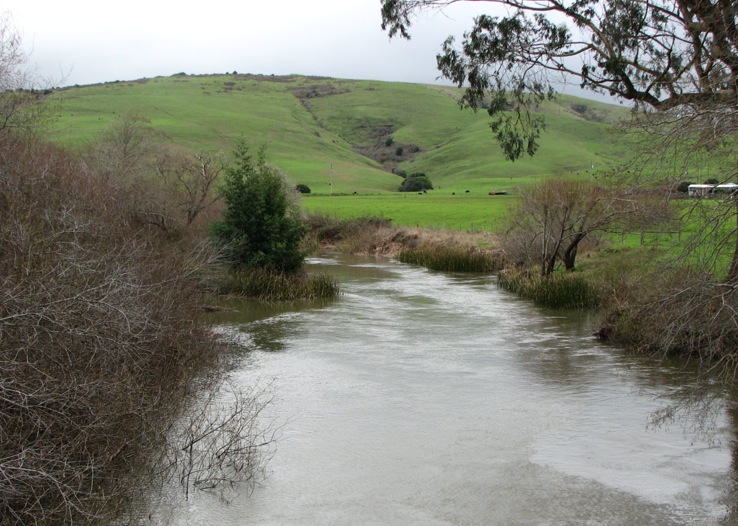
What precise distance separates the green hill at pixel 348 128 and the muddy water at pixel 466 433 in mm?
66980

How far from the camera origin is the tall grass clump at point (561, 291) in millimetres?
28016

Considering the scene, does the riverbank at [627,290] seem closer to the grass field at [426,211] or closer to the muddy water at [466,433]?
the muddy water at [466,433]

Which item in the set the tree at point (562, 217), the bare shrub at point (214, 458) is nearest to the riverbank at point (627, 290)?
the tree at point (562, 217)

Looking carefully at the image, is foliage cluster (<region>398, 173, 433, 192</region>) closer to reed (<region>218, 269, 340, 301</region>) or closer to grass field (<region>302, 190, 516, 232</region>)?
grass field (<region>302, 190, 516, 232</region>)

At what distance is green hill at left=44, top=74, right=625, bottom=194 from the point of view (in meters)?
106

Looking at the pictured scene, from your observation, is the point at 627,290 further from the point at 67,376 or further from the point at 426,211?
the point at 426,211

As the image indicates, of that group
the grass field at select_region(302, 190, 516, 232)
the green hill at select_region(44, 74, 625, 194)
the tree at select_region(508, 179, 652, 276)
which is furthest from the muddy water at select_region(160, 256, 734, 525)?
the green hill at select_region(44, 74, 625, 194)

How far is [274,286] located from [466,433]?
16977mm

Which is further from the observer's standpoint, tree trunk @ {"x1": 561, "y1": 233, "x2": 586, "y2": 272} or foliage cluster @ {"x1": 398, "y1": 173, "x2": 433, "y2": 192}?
foliage cluster @ {"x1": 398, "y1": 173, "x2": 433, "y2": 192}

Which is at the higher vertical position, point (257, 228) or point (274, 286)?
point (257, 228)

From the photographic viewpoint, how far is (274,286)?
30.3 m

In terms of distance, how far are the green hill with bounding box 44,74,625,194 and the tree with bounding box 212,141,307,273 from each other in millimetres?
56286

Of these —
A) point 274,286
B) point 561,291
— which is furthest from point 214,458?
point 561,291

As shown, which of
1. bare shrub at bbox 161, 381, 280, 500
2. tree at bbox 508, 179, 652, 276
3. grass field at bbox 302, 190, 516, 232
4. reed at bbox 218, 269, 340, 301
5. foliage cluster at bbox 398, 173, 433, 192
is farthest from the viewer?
foliage cluster at bbox 398, 173, 433, 192
